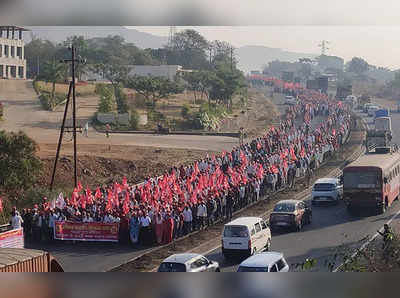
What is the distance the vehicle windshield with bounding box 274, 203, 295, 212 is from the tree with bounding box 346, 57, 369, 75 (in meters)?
1.55

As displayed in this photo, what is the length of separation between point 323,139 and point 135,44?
368 cm

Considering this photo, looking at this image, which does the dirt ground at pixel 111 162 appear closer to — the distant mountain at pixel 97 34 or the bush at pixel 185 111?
the bush at pixel 185 111

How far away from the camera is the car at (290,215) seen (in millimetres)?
6750

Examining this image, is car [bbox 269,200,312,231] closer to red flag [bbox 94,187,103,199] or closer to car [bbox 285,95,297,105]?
car [bbox 285,95,297,105]

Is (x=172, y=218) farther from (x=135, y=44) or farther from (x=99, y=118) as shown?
(x=135, y=44)

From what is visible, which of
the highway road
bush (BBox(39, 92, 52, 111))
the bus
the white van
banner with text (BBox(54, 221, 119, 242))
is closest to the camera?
the highway road

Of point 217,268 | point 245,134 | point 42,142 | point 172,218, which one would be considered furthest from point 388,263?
point 42,142

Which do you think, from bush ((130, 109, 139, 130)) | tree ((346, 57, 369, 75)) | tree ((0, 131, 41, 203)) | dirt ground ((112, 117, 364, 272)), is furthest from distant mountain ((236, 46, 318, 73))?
tree ((0, 131, 41, 203))

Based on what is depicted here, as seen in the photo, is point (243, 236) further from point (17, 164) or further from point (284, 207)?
point (17, 164)

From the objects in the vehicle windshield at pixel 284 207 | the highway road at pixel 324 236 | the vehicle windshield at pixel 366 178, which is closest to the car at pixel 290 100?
the vehicle windshield at pixel 366 178

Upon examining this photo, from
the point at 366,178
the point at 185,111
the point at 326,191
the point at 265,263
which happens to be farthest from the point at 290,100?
the point at 265,263

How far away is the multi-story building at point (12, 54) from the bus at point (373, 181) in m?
3.75

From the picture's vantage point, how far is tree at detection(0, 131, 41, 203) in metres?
9.61

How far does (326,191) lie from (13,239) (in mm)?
3939
